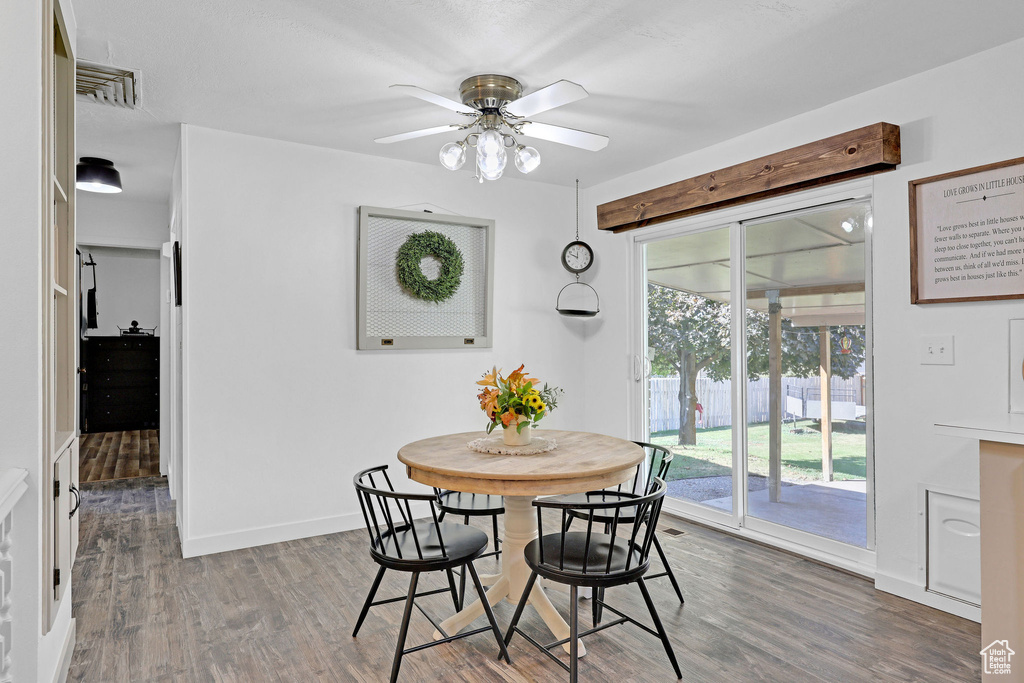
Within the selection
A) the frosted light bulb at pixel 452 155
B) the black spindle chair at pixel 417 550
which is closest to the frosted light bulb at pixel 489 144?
the frosted light bulb at pixel 452 155

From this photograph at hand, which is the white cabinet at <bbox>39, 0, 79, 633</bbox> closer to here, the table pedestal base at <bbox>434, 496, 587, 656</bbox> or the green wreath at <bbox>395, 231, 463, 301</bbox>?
the table pedestal base at <bbox>434, 496, 587, 656</bbox>

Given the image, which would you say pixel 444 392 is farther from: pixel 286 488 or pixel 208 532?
pixel 208 532

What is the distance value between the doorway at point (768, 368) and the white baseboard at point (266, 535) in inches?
89.4

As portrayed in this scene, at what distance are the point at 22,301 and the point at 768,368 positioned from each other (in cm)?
358

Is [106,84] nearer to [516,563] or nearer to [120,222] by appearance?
[516,563]

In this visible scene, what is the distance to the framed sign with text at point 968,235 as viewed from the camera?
8.58 feet

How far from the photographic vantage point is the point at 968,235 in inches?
108

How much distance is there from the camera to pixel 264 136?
3.81m

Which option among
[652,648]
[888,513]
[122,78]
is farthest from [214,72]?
[888,513]

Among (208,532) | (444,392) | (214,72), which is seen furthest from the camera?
(444,392)

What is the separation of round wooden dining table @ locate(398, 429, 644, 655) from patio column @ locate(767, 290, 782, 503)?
1277mm

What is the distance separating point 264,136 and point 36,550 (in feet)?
9.12

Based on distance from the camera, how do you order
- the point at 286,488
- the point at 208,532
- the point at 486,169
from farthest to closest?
the point at 286,488, the point at 208,532, the point at 486,169

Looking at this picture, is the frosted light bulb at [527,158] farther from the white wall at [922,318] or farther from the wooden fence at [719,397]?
the wooden fence at [719,397]
